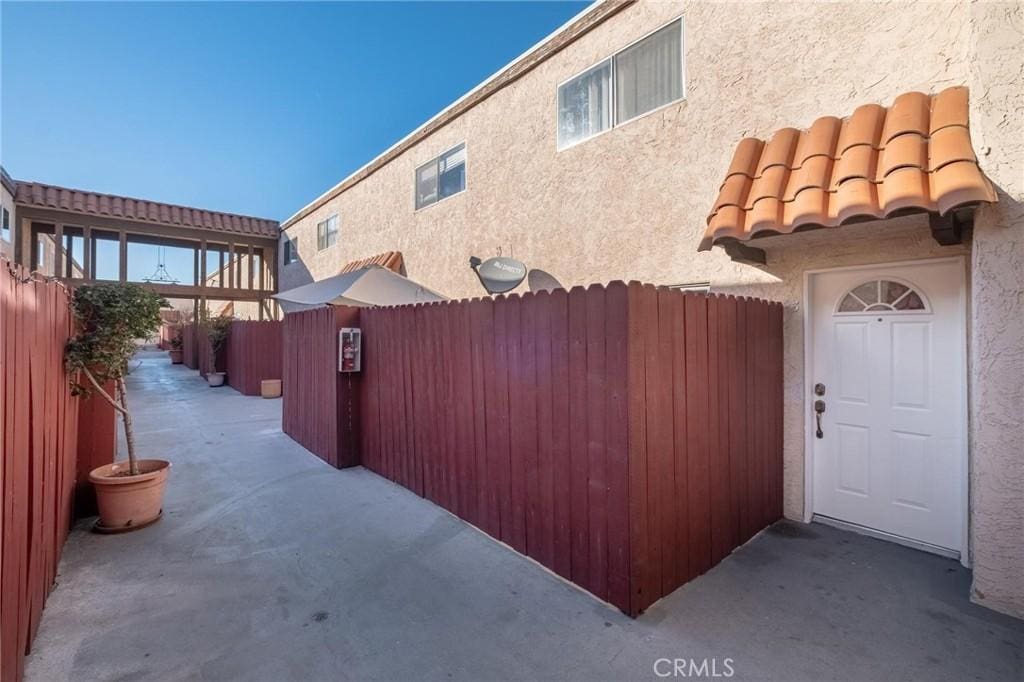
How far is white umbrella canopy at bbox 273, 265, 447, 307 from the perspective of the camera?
8.19 meters

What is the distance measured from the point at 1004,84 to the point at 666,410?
322cm

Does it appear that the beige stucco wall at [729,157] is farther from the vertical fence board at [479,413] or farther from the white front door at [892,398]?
the vertical fence board at [479,413]

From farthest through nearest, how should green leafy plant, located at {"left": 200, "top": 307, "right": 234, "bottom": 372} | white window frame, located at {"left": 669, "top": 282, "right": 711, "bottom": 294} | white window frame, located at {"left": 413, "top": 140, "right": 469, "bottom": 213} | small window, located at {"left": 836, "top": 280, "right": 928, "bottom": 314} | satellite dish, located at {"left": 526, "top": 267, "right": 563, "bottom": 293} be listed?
green leafy plant, located at {"left": 200, "top": 307, "right": 234, "bottom": 372} → white window frame, located at {"left": 413, "top": 140, "right": 469, "bottom": 213} → satellite dish, located at {"left": 526, "top": 267, "right": 563, "bottom": 293} → white window frame, located at {"left": 669, "top": 282, "right": 711, "bottom": 294} → small window, located at {"left": 836, "top": 280, "right": 928, "bottom": 314}

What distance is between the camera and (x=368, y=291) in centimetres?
841

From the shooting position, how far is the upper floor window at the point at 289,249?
17688 mm

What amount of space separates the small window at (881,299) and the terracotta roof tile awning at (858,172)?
1126 mm

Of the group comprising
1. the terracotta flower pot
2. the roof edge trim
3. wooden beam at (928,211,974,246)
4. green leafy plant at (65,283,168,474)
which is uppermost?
the roof edge trim

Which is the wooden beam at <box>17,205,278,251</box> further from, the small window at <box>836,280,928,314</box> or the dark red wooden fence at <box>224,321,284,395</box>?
the small window at <box>836,280,928,314</box>

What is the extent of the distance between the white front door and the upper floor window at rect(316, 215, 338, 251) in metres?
13.6

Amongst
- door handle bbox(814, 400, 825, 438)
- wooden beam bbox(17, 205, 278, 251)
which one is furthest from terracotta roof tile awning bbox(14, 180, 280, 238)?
door handle bbox(814, 400, 825, 438)

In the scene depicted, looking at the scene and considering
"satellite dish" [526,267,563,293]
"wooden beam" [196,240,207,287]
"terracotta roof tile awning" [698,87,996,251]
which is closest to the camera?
"terracotta roof tile awning" [698,87,996,251]

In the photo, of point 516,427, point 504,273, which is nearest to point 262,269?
point 504,273

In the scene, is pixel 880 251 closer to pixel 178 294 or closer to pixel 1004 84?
pixel 1004 84

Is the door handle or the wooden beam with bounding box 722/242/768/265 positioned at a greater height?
the wooden beam with bounding box 722/242/768/265
